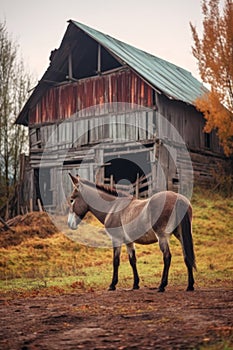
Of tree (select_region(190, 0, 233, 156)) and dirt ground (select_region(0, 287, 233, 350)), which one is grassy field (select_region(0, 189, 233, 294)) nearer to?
dirt ground (select_region(0, 287, 233, 350))

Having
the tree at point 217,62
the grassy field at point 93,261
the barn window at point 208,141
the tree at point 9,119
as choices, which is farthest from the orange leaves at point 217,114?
the tree at point 9,119

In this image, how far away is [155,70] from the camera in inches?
1156

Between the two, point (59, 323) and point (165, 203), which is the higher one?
point (165, 203)

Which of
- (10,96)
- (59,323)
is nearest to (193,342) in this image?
(59,323)

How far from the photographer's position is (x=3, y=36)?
3372cm

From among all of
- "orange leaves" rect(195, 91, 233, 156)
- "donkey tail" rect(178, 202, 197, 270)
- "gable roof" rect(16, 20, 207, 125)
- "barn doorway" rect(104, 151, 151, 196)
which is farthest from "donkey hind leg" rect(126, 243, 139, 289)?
"orange leaves" rect(195, 91, 233, 156)

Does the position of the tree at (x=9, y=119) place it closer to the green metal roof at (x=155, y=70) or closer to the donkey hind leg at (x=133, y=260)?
the green metal roof at (x=155, y=70)

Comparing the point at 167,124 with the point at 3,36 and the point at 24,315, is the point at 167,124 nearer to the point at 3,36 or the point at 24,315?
the point at 3,36

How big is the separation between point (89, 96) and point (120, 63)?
2291 millimetres

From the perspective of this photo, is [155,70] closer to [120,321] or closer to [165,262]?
[165,262]

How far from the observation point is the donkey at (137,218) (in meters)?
10.6

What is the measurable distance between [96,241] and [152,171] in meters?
6.19

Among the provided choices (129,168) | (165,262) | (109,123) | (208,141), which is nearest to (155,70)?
(109,123)

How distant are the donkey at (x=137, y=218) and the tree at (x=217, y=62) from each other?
15192 mm
